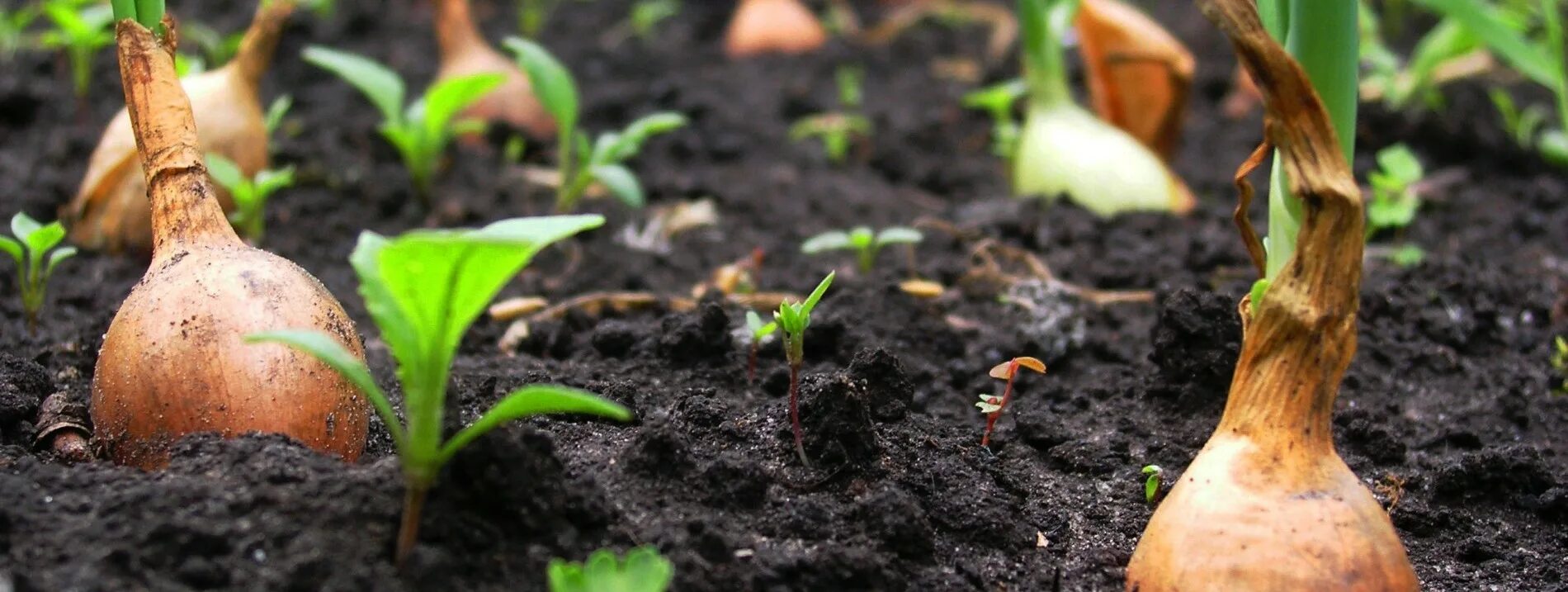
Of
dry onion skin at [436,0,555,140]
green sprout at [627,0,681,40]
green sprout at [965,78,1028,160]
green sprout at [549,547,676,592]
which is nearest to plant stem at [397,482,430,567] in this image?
green sprout at [549,547,676,592]

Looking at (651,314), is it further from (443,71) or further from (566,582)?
(443,71)

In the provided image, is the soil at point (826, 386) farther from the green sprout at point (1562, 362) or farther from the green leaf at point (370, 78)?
the green leaf at point (370, 78)

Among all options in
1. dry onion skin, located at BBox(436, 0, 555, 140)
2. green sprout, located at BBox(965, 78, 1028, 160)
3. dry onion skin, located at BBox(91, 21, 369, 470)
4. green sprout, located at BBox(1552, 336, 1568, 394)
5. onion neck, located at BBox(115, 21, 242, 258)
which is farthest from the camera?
dry onion skin, located at BBox(436, 0, 555, 140)

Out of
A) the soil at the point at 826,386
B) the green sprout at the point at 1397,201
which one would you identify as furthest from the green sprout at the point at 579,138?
the green sprout at the point at 1397,201

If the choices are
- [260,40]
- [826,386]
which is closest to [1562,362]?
[826,386]

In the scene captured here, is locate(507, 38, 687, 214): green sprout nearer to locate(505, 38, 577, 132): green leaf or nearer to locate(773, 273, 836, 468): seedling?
locate(505, 38, 577, 132): green leaf

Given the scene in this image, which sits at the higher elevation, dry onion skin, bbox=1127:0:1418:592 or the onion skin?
the onion skin
